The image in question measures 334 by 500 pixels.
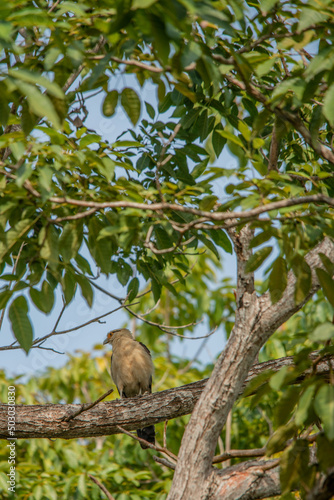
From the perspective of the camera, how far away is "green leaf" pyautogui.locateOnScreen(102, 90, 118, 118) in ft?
8.55

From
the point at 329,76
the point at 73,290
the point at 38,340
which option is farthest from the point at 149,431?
the point at 329,76

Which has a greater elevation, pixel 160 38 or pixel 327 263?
pixel 160 38

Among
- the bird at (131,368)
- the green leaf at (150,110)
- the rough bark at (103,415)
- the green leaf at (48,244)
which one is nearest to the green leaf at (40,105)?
the green leaf at (48,244)

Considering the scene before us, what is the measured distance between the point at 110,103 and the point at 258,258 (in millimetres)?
1026

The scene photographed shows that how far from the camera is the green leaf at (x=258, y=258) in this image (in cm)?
259

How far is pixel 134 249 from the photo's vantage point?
370cm

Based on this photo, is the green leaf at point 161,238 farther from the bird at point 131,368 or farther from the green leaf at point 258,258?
the bird at point 131,368

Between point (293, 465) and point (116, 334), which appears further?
point (116, 334)

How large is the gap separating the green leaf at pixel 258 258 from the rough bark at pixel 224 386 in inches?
26.7

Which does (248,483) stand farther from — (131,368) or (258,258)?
(131,368)

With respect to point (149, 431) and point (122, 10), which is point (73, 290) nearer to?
point (122, 10)

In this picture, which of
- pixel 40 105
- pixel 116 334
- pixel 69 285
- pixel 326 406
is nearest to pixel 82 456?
pixel 116 334

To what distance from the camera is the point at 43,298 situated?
8.98 ft

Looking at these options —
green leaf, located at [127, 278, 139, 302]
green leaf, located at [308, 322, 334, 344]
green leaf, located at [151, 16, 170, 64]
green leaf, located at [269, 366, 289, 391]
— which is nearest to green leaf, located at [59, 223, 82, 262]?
green leaf, located at [151, 16, 170, 64]
